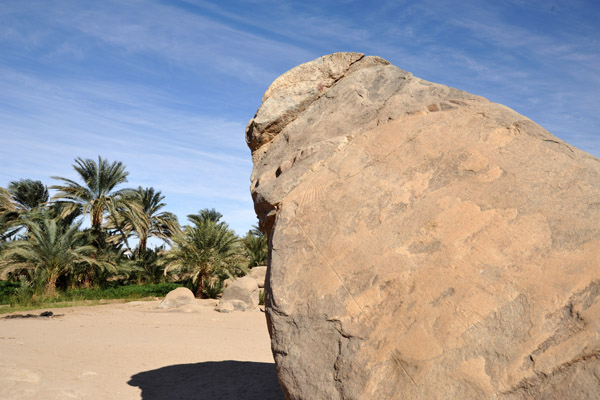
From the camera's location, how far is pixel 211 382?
5.54 m

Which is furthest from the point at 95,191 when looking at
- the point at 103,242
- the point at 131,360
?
the point at 131,360

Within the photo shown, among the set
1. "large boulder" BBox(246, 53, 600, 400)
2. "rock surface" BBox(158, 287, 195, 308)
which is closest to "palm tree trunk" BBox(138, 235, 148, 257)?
"rock surface" BBox(158, 287, 195, 308)

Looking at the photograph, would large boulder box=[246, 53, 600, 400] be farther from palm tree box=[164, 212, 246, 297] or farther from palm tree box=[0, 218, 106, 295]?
palm tree box=[0, 218, 106, 295]

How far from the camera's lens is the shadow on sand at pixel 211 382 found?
5055 mm

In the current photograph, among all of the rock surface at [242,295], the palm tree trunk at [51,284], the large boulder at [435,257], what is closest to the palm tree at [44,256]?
the palm tree trunk at [51,284]

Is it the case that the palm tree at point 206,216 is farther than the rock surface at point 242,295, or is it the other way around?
the palm tree at point 206,216

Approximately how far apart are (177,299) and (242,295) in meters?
1.99

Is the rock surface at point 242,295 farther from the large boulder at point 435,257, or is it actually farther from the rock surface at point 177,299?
the large boulder at point 435,257

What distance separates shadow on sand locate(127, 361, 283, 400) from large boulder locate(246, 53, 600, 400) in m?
2.35

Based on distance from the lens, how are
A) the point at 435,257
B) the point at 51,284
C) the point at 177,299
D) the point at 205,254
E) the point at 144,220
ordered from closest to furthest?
the point at 435,257
the point at 177,299
the point at 51,284
the point at 205,254
the point at 144,220

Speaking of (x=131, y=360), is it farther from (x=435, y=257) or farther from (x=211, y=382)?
(x=435, y=257)

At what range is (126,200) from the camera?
64.7 feet

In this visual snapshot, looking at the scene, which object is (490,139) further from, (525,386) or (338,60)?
(338,60)

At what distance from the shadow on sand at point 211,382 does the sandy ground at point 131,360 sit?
10 mm
